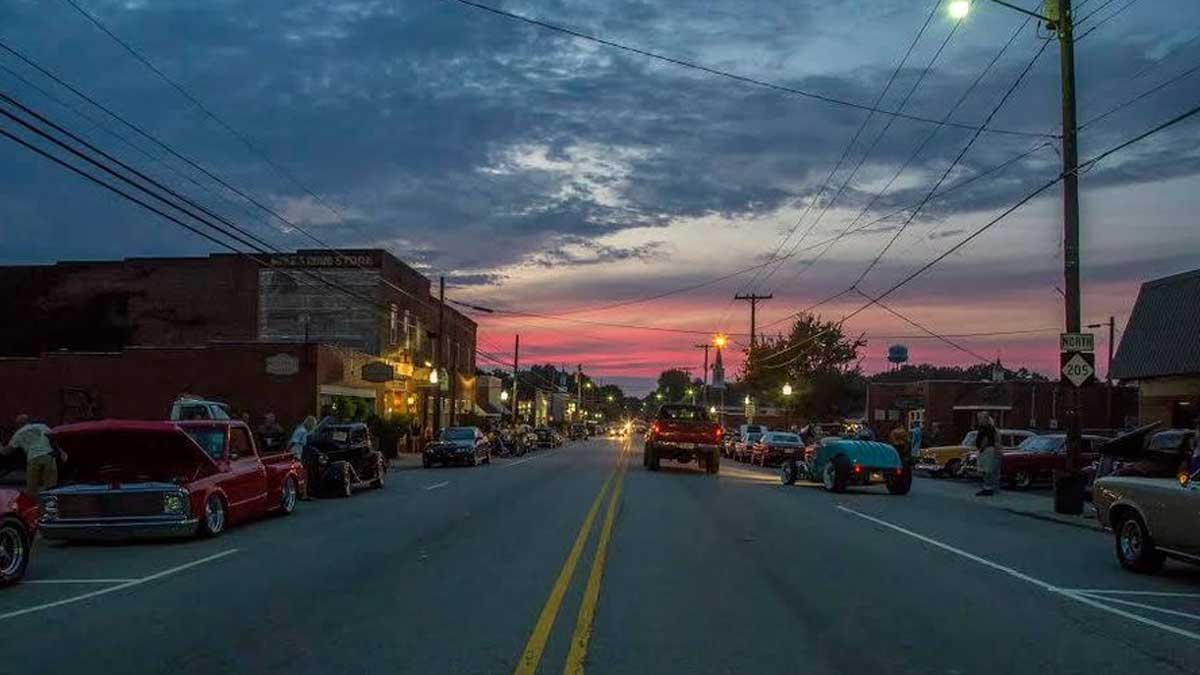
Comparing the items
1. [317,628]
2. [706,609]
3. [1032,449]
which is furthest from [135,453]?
[1032,449]

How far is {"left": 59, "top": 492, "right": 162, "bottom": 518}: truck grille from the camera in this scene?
14.0 metres

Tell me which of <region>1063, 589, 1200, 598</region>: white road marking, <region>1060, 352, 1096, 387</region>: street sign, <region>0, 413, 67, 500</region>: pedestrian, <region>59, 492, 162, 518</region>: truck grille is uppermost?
<region>1060, 352, 1096, 387</region>: street sign

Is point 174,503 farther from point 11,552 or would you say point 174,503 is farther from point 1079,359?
point 1079,359

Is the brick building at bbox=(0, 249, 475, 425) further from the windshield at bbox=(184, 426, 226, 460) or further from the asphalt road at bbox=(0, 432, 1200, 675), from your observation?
the asphalt road at bbox=(0, 432, 1200, 675)

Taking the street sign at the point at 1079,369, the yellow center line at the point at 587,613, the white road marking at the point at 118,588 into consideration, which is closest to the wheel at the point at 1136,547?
the yellow center line at the point at 587,613

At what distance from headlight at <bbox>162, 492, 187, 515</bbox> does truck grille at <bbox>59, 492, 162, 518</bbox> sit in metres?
0.07

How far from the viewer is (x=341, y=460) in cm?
2341

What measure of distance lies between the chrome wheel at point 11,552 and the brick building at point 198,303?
127 feet

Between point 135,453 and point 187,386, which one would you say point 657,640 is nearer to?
point 135,453

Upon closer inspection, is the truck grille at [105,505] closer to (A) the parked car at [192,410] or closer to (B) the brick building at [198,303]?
(A) the parked car at [192,410]

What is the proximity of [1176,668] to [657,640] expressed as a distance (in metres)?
3.70

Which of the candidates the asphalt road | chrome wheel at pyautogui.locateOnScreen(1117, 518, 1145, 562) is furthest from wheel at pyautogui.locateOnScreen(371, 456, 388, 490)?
chrome wheel at pyautogui.locateOnScreen(1117, 518, 1145, 562)

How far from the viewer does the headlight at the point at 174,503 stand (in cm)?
1409

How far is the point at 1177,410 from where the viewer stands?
2922 cm
